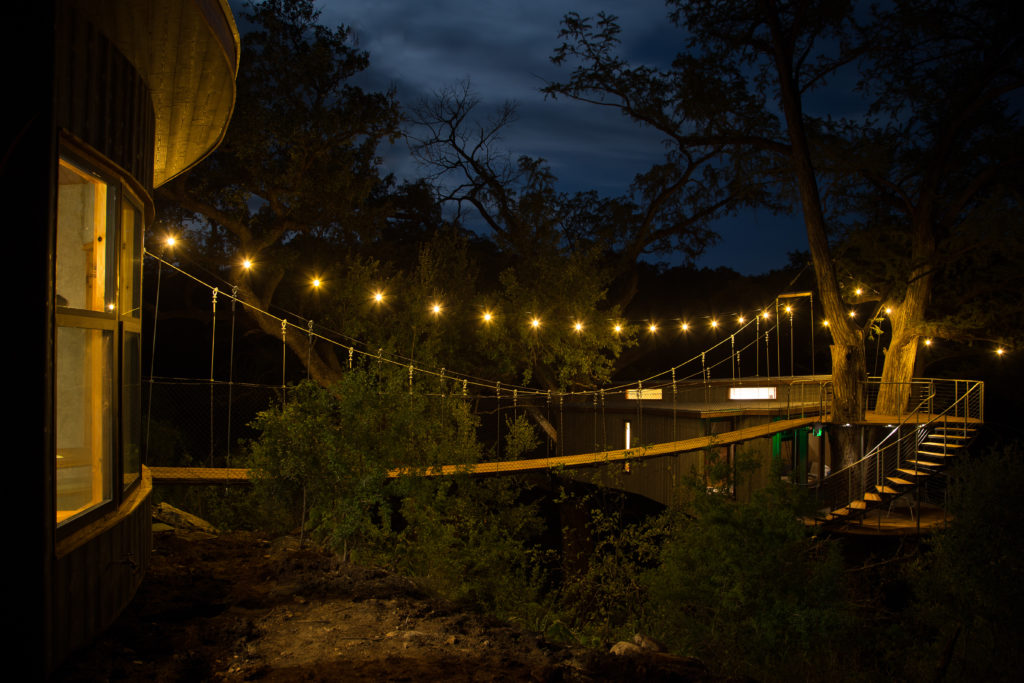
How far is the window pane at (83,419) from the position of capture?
230 cm

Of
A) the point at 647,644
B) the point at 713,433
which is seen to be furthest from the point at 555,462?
the point at 647,644

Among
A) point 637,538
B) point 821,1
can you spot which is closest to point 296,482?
point 637,538

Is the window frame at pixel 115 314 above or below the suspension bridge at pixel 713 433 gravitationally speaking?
above

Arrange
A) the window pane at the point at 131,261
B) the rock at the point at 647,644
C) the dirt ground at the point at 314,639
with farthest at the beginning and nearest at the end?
the rock at the point at 647,644 < the window pane at the point at 131,261 < the dirt ground at the point at 314,639

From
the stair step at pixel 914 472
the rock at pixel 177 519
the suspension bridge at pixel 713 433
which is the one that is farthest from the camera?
the stair step at pixel 914 472

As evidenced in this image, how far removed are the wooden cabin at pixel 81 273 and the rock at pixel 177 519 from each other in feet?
7.93

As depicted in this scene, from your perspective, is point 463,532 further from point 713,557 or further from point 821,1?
point 821,1

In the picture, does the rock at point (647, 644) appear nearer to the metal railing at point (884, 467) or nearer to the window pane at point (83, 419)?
the window pane at point (83, 419)

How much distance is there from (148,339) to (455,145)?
27.9 feet

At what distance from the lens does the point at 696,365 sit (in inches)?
880

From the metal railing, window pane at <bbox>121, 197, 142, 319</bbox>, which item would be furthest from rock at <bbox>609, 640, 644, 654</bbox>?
the metal railing

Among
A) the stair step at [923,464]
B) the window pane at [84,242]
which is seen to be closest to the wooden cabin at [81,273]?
the window pane at [84,242]

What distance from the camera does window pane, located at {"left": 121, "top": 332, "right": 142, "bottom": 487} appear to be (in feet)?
9.00

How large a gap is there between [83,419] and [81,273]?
1.65 ft
